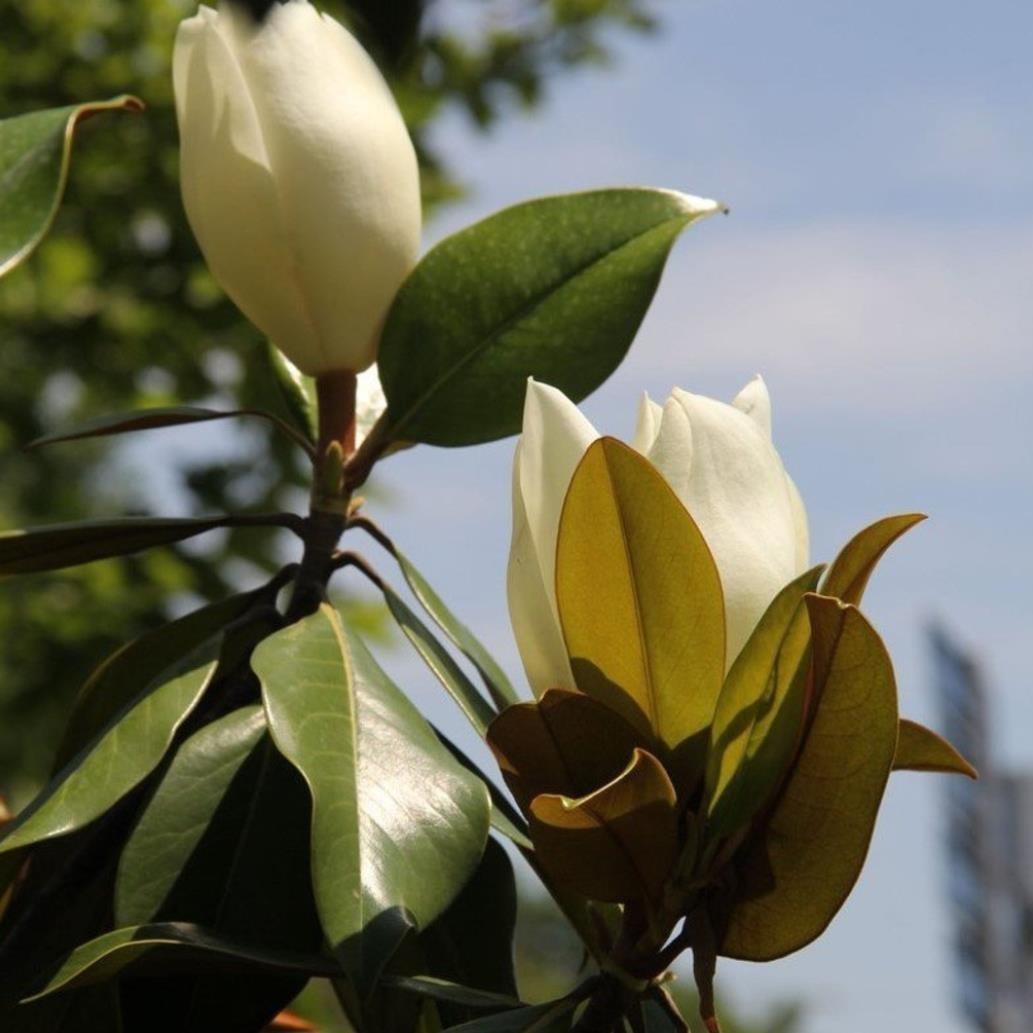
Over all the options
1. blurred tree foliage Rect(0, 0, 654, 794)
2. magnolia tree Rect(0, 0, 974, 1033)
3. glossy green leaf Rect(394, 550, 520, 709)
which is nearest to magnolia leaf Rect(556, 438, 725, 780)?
magnolia tree Rect(0, 0, 974, 1033)

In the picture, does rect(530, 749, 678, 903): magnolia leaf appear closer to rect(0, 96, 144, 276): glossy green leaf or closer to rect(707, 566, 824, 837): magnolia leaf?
rect(707, 566, 824, 837): magnolia leaf

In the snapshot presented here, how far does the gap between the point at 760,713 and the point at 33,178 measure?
1.47 ft

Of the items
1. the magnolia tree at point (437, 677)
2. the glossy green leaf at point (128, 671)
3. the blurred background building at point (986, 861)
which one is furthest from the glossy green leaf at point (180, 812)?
the blurred background building at point (986, 861)

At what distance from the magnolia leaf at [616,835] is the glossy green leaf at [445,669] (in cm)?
9

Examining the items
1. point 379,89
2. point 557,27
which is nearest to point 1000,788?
point 557,27

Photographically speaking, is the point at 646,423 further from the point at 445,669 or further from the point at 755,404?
the point at 445,669

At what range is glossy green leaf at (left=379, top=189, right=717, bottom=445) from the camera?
94 centimetres

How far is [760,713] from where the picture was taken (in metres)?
0.69

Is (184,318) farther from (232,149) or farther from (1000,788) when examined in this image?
(1000,788)

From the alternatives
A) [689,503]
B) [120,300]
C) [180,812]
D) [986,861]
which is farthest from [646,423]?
[986,861]

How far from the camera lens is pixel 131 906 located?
80 centimetres

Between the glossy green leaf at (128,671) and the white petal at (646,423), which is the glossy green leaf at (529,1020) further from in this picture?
the glossy green leaf at (128,671)

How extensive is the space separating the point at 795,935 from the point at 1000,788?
53.2ft

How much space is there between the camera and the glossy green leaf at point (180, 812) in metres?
0.80
